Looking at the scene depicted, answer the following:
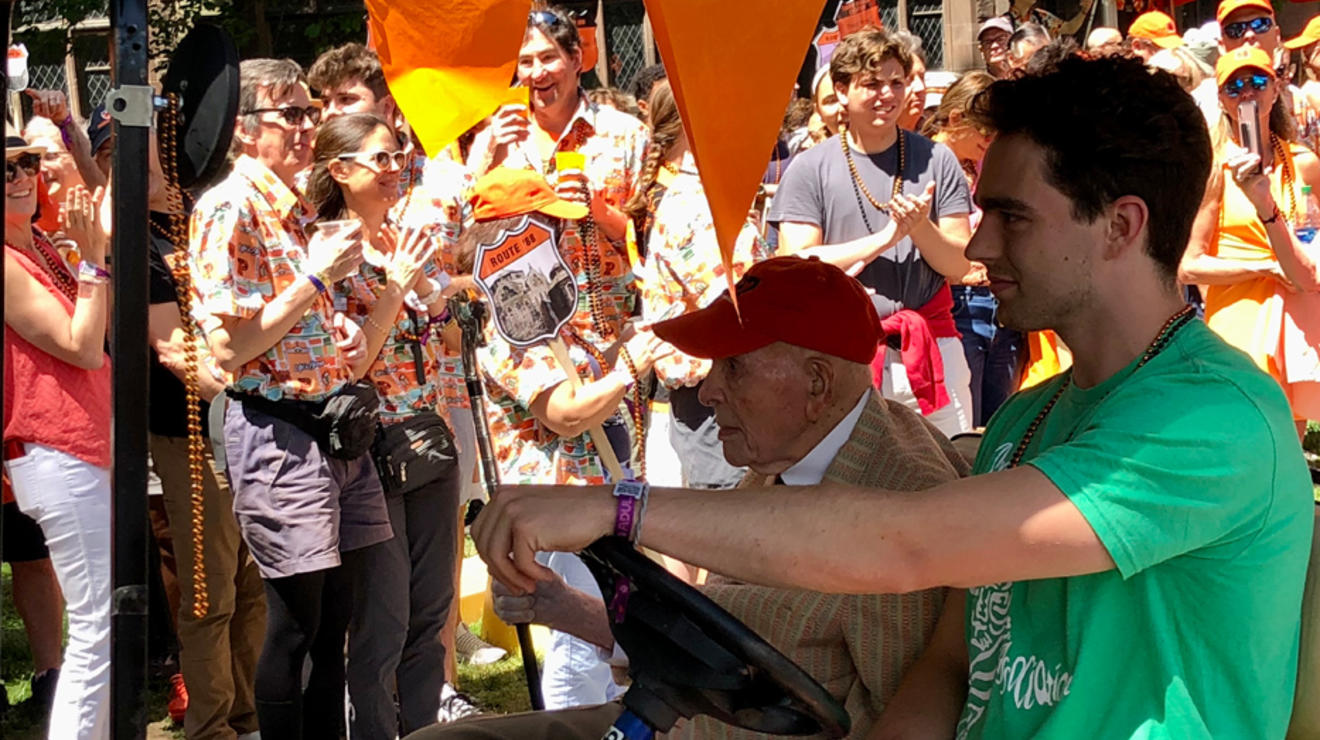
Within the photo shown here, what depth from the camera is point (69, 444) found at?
155 inches

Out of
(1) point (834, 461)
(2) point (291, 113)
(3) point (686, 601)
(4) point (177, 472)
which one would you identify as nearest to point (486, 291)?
(2) point (291, 113)

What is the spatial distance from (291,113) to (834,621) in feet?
8.26

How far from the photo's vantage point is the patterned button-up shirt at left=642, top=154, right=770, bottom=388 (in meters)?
4.14

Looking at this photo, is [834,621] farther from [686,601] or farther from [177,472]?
[177,472]

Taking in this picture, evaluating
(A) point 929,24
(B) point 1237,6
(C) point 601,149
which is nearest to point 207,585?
(C) point 601,149

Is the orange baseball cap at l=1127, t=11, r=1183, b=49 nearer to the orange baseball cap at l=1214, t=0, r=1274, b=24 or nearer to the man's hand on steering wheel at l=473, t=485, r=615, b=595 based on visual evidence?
the orange baseball cap at l=1214, t=0, r=1274, b=24

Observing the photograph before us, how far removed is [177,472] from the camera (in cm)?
430

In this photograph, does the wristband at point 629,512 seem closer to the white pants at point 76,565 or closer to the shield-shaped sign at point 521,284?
the shield-shaped sign at point 521,284

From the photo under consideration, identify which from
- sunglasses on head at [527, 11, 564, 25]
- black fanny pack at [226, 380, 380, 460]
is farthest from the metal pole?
sunglasses on head at [527, 11, 564, 25]

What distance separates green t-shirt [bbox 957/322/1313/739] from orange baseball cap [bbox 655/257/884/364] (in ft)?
2.03

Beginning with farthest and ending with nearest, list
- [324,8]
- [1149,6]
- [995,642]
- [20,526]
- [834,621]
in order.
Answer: [324,8] → [1149,6] → [20,526] → [834,621] → [995,642]

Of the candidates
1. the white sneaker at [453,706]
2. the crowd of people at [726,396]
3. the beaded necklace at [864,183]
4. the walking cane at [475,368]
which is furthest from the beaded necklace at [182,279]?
the beaded necklace at [864,183]

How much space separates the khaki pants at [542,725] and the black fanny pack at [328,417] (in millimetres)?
1249

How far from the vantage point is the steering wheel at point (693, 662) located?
1861 millimetres
